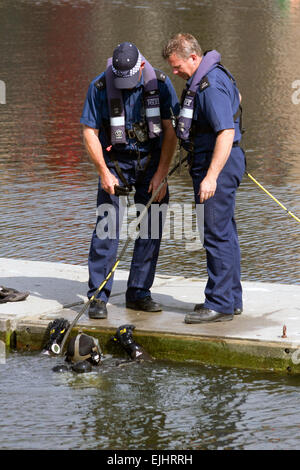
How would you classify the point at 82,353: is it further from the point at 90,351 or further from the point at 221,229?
the point at 221,229

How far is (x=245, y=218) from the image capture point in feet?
34.1

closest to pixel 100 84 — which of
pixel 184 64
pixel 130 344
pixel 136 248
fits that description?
pixel 184 64

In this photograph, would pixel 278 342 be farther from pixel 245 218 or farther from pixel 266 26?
pixel 266 26

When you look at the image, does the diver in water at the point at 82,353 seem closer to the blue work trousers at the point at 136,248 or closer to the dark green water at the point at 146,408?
the dark green water at the point at 146,408

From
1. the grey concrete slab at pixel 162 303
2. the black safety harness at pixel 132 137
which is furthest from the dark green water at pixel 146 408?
the black safety harness at pixel 132 137

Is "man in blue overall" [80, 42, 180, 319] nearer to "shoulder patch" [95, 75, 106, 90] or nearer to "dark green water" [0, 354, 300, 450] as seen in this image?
"shoulder patch" [95, 75, 106, 90]

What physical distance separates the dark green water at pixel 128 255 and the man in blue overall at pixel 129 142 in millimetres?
845

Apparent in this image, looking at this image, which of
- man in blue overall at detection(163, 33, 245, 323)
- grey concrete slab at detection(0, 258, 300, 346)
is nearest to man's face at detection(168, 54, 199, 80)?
man in blue overall at detection(163, 33, 245, 323)

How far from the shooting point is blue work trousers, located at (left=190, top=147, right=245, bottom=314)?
670cm

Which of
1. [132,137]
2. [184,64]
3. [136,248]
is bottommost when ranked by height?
[136,248]

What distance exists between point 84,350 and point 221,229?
117 centimetres

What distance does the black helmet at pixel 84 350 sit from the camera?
649cm

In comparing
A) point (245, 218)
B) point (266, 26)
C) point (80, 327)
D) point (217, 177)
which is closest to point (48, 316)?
point (80, 327)

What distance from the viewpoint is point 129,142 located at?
6961 mm
